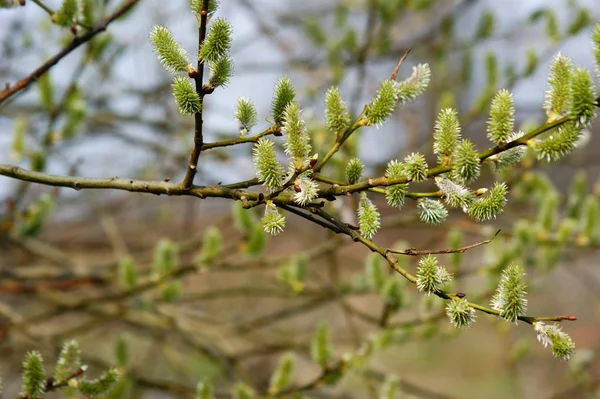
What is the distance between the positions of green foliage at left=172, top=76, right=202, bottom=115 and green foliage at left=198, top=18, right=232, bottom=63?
0.06 metres

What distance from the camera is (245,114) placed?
1.12 metres

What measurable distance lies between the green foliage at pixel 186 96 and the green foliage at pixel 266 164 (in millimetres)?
121

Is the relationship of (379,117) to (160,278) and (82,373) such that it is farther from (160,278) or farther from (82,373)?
(160,278)

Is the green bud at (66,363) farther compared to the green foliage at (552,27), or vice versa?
the green foliage at (552,27)

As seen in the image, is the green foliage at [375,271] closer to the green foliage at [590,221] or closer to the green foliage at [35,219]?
the green foliage at [590,221]

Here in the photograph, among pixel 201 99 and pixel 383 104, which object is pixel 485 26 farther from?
pixel 201 99

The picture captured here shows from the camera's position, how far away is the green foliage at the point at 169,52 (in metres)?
1.04

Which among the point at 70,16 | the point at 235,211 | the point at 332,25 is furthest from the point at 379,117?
the point at 332,25

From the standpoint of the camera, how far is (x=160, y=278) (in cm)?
244

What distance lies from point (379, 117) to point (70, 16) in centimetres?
84

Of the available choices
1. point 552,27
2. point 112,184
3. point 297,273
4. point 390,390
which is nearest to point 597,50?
point 112,184

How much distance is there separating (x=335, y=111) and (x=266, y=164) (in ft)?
0.53

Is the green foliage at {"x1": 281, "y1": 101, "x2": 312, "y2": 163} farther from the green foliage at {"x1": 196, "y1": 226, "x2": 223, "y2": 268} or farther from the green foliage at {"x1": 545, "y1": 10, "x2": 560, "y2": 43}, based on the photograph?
the green foliage at {"x1": 545, "y1": 10, "x2": 560, "y2": 43}

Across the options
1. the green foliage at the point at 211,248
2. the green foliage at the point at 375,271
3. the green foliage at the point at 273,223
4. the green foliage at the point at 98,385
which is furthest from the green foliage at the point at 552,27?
the green foliage at the point at 98,385
